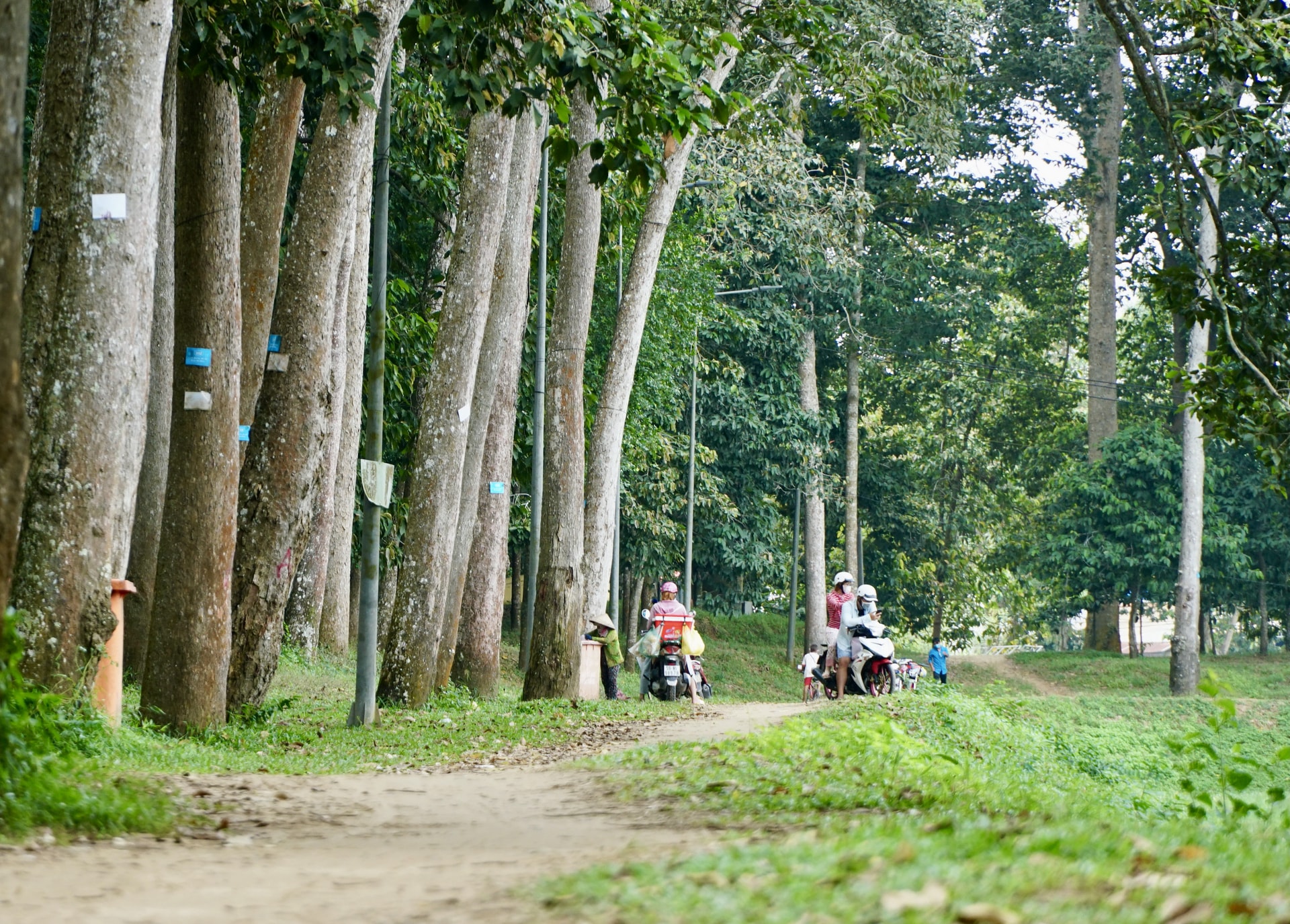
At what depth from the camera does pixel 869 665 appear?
1989cm

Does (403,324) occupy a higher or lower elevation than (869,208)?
lower

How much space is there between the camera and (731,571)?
40.9m

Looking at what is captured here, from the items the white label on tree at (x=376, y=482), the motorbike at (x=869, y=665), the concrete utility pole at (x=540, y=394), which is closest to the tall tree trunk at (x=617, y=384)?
the concrete utility pole at (x=540, y=394)

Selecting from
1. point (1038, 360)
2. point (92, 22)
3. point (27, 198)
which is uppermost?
point (1038, 360)

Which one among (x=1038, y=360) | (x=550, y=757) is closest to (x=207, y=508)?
(x=550, y=757)

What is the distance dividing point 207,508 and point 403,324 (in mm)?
12352

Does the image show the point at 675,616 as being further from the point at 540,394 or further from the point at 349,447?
the point at 349,447

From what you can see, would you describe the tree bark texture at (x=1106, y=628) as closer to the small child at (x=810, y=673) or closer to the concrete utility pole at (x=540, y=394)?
the small child at (x=810, y=673)

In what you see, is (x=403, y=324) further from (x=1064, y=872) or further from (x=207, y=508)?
(x=1064, y=872)

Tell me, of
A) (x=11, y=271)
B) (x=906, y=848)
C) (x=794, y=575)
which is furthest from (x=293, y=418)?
(x=794, y=575)

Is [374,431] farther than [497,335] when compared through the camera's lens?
No

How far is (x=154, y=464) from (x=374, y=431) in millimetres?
2057

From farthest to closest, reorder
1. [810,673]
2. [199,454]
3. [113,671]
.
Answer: [810,673] < [199,454] < [113,671]

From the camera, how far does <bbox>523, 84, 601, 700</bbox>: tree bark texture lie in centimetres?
1800
